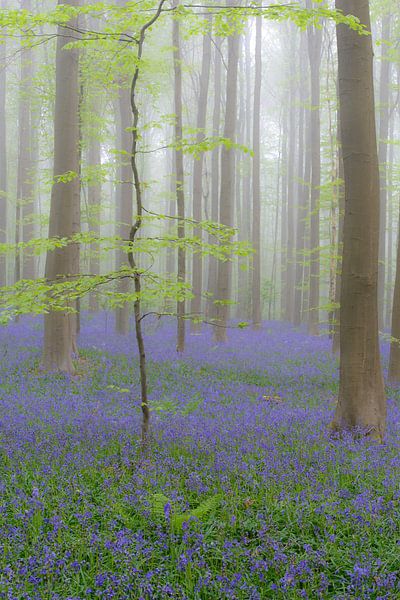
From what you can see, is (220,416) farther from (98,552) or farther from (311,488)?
(98,552)

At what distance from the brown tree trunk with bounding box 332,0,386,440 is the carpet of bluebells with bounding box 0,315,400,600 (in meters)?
0.56

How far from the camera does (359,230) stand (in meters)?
6.78

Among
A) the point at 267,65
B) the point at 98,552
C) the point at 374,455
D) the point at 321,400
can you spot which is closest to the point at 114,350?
the point at 321,400

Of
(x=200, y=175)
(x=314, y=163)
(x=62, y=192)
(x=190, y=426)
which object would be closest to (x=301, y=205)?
(x=314, y=163)

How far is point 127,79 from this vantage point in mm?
15820

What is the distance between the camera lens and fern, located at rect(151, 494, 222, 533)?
403 centimetres

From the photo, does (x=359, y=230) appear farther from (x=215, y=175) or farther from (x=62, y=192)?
(x=215, y=175)

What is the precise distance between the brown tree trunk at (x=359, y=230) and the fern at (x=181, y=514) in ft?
9.85

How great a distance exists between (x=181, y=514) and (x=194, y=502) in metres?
0.50

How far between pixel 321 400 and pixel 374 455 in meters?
3.37

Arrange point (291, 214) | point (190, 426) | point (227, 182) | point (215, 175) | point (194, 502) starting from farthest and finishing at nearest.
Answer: point (291, 214)
point (215, 175)
point (227, 182)
point (190, 426)
point (194, 502)

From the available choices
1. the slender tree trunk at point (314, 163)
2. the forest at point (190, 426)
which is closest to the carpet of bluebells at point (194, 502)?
the forest at point (190, 426)

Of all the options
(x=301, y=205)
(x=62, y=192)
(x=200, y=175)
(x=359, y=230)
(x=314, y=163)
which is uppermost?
(x=314, y=163)

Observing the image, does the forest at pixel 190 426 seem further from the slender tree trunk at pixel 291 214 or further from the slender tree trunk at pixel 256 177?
the slender tree trunk at pixel 291 214
